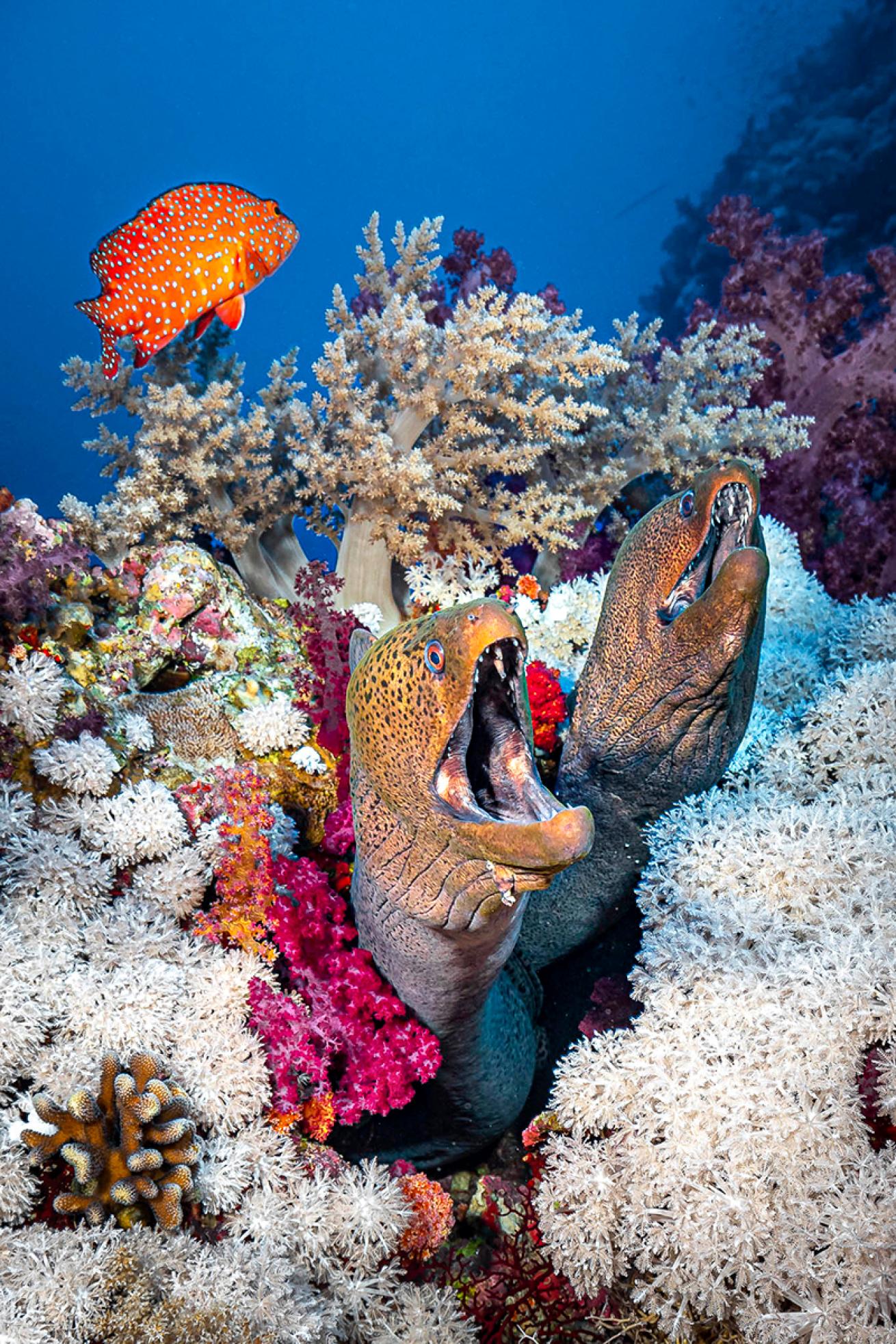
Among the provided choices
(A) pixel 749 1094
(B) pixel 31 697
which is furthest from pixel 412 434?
(A) pixel 749 1094

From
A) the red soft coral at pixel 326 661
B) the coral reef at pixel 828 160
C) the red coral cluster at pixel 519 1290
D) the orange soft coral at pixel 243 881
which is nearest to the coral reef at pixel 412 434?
the red soft coral at pixel 326 661

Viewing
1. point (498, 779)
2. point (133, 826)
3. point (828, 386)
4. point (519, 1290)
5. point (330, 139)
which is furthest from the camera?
point (330, 139)

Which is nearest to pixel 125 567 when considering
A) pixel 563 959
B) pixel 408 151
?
pixel 563 959

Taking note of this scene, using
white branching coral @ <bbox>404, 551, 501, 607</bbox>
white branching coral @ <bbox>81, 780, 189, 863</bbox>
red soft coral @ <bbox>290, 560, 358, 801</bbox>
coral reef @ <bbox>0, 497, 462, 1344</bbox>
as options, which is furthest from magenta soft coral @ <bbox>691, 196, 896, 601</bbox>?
white branching coral @ <bbox>81, 780, 189, 863</bbox>

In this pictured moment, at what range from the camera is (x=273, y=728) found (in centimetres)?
305

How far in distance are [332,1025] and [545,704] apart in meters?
1.62

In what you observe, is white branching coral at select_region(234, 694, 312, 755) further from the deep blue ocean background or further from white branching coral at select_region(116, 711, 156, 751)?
the deep blue ocean background

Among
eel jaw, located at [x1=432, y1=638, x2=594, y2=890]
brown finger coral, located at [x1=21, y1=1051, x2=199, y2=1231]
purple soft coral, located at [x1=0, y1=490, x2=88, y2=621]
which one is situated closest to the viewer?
eel jaw, located at [x1=432, y1=638, x2=594, y2=890]

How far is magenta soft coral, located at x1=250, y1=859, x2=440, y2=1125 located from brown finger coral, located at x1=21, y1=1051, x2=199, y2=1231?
348mm

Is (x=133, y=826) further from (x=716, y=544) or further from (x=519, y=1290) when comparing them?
(x=716, y=544)

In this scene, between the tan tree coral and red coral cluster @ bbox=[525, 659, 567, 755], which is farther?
the tan tree coral

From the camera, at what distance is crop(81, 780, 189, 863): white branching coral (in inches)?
98.3

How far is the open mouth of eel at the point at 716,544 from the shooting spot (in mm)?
2490

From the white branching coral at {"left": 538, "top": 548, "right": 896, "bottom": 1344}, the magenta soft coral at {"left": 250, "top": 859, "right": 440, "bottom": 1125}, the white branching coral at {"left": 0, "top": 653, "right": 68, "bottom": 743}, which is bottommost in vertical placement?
the white branching coral at {"left": 538, "top": 548, "right": 896, "bottom": 1344}
